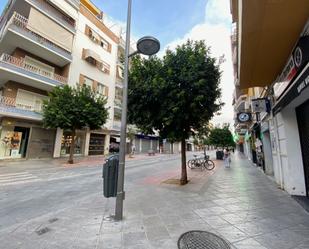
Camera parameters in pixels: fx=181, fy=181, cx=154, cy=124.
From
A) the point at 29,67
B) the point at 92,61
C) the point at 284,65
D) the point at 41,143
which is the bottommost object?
Result: the point at 41,143

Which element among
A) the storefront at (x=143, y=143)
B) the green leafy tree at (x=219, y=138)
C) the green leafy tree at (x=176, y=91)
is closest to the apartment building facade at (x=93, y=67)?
the storefront at (x=143, y=143)

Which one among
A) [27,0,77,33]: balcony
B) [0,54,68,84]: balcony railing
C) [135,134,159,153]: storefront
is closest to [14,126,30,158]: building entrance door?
[0,54,68,84]: balcony railing

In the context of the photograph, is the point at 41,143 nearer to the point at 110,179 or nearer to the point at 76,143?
the point at 76,143

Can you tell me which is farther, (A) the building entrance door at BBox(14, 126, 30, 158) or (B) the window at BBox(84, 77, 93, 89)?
(B) the window at BBox(84, 77, 93, 89)

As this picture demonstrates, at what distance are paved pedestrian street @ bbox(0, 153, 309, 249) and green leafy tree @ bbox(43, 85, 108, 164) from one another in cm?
891

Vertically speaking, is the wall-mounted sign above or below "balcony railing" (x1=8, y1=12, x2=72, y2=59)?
below

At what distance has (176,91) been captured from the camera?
6.95m

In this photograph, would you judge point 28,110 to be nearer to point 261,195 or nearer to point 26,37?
point 26,37

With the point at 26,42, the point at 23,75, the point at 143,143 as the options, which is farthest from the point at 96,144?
the point at 26,42

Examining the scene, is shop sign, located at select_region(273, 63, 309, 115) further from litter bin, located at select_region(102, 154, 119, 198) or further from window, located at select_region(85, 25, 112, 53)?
window, located at select_region(85, 25, 112, 53)

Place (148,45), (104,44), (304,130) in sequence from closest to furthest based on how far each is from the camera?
(148,45)
(304,130)
(104,44)

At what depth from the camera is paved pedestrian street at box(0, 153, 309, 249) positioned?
10.4 ft

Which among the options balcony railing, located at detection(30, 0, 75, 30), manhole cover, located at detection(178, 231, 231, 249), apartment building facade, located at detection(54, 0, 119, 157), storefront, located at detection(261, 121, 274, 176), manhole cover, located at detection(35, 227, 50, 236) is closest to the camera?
manhole cover, located at detection(178, 231, 231, 249)

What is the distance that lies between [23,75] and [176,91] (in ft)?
48.8
